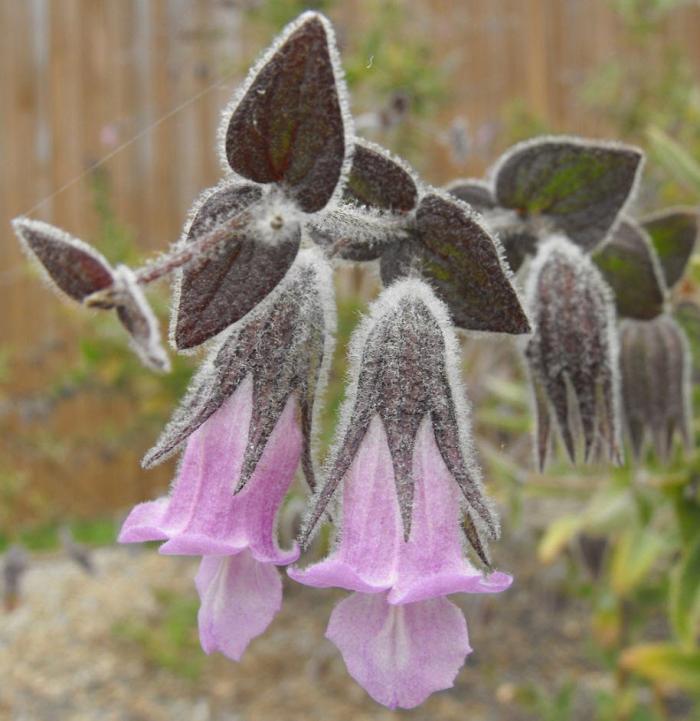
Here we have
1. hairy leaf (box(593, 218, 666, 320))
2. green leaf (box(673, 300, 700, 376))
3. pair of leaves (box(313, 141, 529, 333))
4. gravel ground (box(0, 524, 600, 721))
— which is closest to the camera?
pair of leaves (box(313, 141, 529, 333))

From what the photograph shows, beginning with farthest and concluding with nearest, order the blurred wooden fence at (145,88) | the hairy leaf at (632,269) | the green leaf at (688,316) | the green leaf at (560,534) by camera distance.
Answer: the blurred wooden fence at (145,88) → the green leaf at (560,534) → the green leaf at (688,316) → the hairy leaf at (632,269)

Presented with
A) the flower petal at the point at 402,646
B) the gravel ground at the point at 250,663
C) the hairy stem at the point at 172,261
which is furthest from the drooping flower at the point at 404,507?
the gravel ground at the point at 250,663

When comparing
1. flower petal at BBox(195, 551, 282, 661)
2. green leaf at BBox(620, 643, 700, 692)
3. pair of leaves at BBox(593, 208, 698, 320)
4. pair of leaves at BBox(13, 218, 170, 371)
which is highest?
pair of leaves at BBox(13, 218, 170, 371)

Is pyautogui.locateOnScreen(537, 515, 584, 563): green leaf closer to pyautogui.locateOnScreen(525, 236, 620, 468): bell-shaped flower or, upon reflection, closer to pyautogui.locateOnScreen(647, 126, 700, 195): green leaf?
pyautogui.locateOnScreen(647, 126, 700, 195): green leaf

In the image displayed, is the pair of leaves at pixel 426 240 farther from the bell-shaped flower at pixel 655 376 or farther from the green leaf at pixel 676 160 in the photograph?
the green leaf at pixel 676 160

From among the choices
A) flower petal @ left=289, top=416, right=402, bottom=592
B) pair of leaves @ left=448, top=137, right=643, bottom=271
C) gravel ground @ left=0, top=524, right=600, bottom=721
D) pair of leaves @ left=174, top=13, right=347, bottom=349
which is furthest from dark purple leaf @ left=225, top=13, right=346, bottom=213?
gravel ground @ left=0, top=524, right=600, bottom=721
